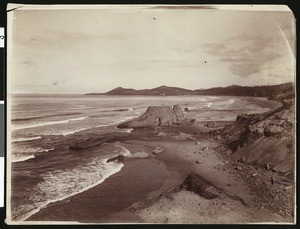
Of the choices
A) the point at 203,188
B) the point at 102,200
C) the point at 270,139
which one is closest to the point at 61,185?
the point at 102,200

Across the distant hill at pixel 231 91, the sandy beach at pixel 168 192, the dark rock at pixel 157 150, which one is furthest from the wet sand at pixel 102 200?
the distant hill at pixel 231 91

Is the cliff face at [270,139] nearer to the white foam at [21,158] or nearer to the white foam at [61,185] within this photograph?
the white foam at [61,185]

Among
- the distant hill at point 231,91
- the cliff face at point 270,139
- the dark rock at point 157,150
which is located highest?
the distant hill at point 231,91

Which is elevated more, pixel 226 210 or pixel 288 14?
pixel 288 14

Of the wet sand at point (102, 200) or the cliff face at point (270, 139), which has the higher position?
the cliff face at point (270, 139)

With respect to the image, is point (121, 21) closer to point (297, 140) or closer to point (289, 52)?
point (289, 52)

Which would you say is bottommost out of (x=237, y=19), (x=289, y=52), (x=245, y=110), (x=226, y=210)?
(x=226, y=210)

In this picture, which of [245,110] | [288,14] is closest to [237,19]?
[288,14]
